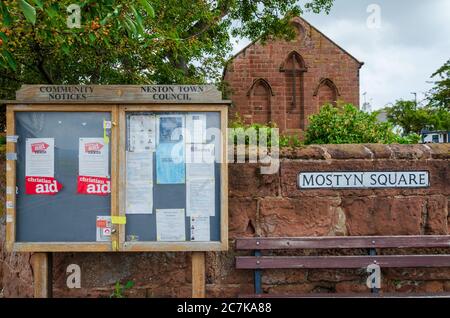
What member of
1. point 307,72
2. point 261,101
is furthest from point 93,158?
point 307,72

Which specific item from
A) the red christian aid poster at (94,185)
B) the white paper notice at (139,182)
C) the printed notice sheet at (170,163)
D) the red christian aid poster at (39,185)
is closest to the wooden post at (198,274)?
the white paper notice at (139,182)

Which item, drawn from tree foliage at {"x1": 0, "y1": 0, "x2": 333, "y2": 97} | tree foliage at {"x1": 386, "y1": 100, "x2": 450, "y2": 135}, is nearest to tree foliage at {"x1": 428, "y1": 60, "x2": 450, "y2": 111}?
tree foliage at {"x1": 386, "y1": 100, "x2": 450, "y2": 135}

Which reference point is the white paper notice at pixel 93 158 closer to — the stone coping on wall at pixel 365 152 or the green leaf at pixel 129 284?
the green leaf at pixel 129 284

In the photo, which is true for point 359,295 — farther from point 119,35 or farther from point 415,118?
point 415,118

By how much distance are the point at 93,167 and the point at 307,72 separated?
20.8 meters

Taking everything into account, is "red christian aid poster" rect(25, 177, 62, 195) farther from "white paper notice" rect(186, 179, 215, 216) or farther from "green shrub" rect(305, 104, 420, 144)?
"green shrub" rect(305, 104, 420, 144)

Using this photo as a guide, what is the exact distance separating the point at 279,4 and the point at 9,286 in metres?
10.9

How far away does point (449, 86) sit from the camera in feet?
102

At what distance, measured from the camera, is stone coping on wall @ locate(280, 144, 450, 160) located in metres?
4.64

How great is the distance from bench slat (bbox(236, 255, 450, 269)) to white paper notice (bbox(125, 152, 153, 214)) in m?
1.03

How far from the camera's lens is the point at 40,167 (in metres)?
4.07

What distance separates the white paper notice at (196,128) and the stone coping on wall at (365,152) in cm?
94
